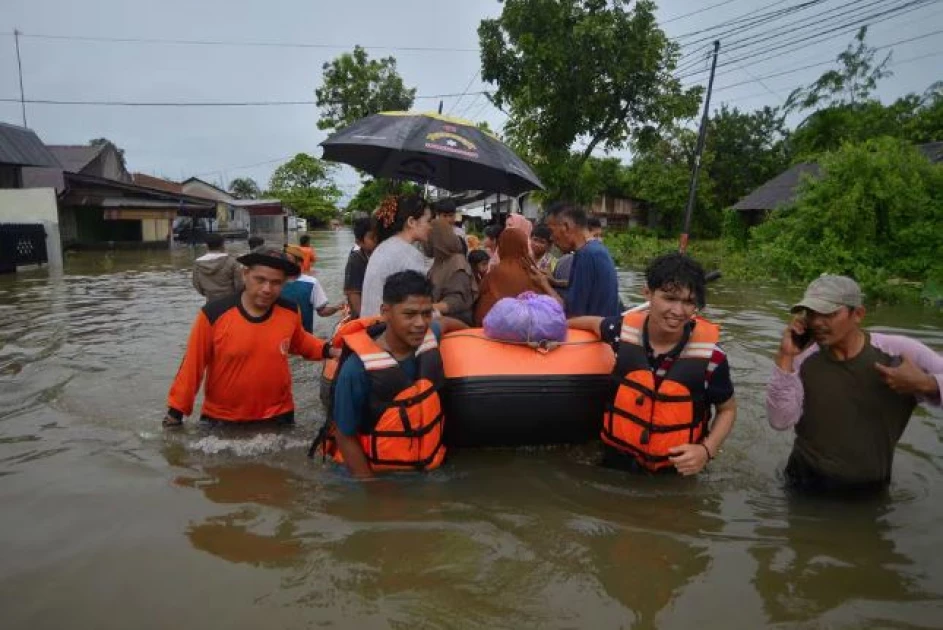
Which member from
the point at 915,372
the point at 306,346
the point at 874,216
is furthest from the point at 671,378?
the point at 874,216

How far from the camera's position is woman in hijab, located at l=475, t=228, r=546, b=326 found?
176 inches

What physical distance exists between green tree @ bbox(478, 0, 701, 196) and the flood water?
486 inches

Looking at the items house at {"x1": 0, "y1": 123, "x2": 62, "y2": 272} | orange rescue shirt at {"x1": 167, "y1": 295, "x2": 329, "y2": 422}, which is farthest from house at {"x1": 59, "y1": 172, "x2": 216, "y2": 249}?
orange rescue shirt at {"x1": 167, "y1": 295, "x2": 329, "y2": 422}

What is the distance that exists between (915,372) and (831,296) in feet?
1.53

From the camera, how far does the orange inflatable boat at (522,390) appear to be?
350 cm

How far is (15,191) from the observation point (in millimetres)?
19984

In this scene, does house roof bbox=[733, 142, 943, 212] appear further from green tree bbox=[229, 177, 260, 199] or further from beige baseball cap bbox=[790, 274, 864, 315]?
green tree bbox=[229, 177, 260, 199]

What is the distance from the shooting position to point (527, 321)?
11.8 feet

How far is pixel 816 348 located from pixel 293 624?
8.65 ft

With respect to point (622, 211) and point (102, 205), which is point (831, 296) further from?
point (622, 211)

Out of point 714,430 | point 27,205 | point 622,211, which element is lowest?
point 714,430

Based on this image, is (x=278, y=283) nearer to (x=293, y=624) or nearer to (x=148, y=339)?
(x=293, y=624)

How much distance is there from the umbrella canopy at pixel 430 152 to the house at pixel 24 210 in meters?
15.7

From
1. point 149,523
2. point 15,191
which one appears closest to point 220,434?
point 149,523
